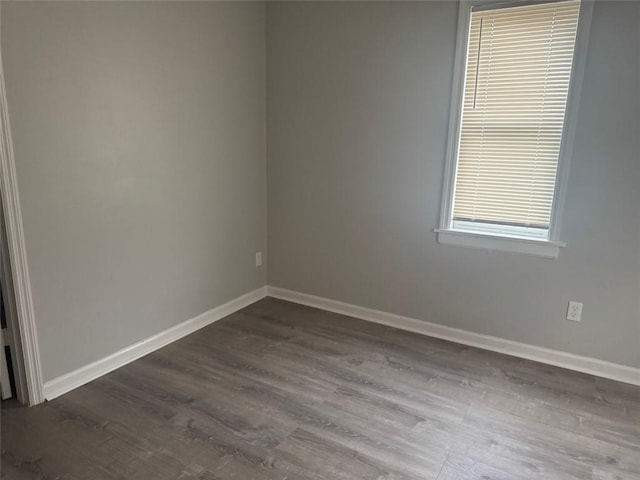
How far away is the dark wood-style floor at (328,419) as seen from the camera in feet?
6.07

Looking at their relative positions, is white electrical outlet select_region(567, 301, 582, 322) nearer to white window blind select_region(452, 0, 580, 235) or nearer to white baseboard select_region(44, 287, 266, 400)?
white window blind select_region(452, 0, 580, 235)

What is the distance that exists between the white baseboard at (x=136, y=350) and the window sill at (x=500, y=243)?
65.3 inches

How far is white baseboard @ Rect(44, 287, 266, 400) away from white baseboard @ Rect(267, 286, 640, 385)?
507 millimetres

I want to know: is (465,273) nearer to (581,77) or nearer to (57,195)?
(581,77)

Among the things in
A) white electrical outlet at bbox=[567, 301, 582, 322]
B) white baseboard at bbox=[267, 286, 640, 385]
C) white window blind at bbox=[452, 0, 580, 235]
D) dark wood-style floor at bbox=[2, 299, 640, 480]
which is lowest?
dark wood-style floor at bbox=[2, 299, 640, 480]

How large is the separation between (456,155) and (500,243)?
626 millimetres

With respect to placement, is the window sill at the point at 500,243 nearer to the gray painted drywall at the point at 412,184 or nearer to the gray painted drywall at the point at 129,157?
the gray painted drywall at the point at 412,184

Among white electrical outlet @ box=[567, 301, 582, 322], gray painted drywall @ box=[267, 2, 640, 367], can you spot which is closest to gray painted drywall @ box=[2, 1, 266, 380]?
gray painted drywall @ box=[267, 2, 640, 367]

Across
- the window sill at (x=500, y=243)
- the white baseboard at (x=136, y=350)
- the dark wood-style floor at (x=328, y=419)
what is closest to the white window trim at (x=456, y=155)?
the window sill at (x=500, y=243)

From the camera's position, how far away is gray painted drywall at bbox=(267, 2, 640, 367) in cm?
244

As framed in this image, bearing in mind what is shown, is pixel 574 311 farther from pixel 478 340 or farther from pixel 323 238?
pixel 323 238

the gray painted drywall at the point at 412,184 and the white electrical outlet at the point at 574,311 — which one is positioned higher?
the gray painted drywall at the point at 412,184

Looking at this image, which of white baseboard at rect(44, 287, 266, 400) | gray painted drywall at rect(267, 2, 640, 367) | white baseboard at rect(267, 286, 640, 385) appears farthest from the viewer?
white baseboard at rect(267, 286, 640, 385)

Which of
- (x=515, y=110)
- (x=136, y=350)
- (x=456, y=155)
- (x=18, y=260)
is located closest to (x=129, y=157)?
(x=18, y=260)
